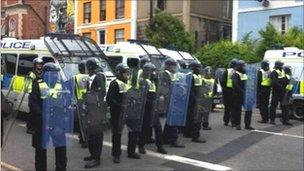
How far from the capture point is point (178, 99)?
1143cm

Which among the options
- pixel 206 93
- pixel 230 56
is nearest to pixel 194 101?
pixel 206 93

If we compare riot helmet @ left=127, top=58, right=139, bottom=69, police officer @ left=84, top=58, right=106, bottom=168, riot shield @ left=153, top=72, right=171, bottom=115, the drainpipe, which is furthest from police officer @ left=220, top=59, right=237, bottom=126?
the drainpipe

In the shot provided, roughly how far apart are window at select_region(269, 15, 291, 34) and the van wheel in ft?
40.5

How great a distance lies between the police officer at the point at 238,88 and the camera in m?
13.6

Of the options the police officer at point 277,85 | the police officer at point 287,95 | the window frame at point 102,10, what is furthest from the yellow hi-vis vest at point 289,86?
the window frame at point 102,10

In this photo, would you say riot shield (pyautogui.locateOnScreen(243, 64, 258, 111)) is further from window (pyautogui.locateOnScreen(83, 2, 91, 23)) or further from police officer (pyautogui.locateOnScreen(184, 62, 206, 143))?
window (pyautogui.locateOnScreen(83, 2, 91, 23))

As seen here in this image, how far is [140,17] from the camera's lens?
38719 mm

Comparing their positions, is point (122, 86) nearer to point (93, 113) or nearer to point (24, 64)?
point (93, 113)

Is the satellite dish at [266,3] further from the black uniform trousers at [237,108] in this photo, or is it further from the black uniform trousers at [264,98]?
the black uniform trousers at [237,108]

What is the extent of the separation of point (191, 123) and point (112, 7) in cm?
2909

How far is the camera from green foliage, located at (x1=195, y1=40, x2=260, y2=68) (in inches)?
963

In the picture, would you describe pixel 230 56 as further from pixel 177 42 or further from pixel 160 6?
pixel 160 6

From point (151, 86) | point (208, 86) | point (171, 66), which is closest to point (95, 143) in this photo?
point (151, 86)

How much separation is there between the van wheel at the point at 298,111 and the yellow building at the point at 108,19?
2336 cm
